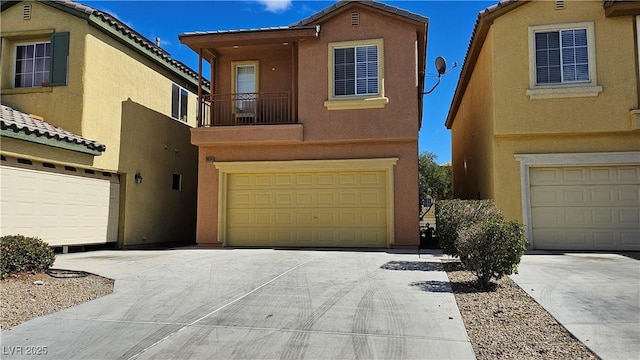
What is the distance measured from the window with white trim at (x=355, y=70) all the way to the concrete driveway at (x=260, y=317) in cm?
611

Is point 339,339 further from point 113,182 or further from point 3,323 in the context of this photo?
point 113,182

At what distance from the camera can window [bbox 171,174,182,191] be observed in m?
17.2

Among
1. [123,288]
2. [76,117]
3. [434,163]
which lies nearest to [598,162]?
[123,288]

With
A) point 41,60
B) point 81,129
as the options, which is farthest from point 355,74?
point 41,60

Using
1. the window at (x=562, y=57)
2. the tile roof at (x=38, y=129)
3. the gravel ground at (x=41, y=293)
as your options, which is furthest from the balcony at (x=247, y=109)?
the gravel ground at (x=41, y=293)

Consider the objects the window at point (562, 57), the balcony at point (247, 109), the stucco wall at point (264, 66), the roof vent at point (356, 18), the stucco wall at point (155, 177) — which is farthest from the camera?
the stucco wall at point (264, 66)

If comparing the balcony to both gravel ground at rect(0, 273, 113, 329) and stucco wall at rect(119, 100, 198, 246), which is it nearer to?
stucco wall at rect(119, 100, 198, 246)

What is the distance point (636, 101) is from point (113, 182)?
584 inches

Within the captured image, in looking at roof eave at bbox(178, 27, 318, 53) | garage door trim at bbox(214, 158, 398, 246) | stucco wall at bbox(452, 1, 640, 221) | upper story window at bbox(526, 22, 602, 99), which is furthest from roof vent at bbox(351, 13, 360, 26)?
upper story window at bbox(526, 22, 602, 99)

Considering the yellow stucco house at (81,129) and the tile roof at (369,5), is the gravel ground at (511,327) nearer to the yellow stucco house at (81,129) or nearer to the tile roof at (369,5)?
the tile roof at (369,5)

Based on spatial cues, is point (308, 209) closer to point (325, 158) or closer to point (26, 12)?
point (325, 158)

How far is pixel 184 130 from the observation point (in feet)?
59.9

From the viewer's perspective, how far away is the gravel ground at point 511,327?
4586 mm

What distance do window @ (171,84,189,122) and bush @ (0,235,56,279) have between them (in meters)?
9.82
